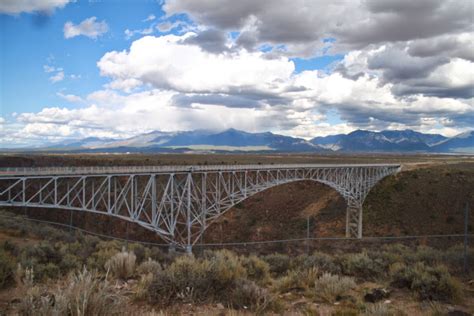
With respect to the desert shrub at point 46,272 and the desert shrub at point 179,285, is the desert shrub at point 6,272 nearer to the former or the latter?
the desert shrub at point 46,272

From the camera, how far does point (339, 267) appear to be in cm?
1042

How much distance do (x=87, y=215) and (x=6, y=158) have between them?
43.9 m

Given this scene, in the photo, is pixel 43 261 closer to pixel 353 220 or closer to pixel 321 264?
pixel 321 264

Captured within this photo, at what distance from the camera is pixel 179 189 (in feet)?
158

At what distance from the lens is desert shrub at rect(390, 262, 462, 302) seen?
7465mm

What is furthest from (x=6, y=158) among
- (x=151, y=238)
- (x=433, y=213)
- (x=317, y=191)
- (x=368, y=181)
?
(x=433, y=213)

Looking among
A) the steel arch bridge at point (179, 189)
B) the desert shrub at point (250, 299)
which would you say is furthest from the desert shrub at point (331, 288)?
the steel arch bridge at point (179, 189)

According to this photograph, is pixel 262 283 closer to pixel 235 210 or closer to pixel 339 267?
pixel 339 267

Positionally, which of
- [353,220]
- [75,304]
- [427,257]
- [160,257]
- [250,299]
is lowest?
[353,220]

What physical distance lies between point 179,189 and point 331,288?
41.9 meters

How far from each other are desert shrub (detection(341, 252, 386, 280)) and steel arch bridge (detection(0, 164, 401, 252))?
13.1m

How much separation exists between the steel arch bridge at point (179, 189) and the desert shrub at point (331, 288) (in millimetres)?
15081

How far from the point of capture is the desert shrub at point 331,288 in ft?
24.3

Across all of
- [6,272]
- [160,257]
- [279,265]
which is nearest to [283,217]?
[160,257]
